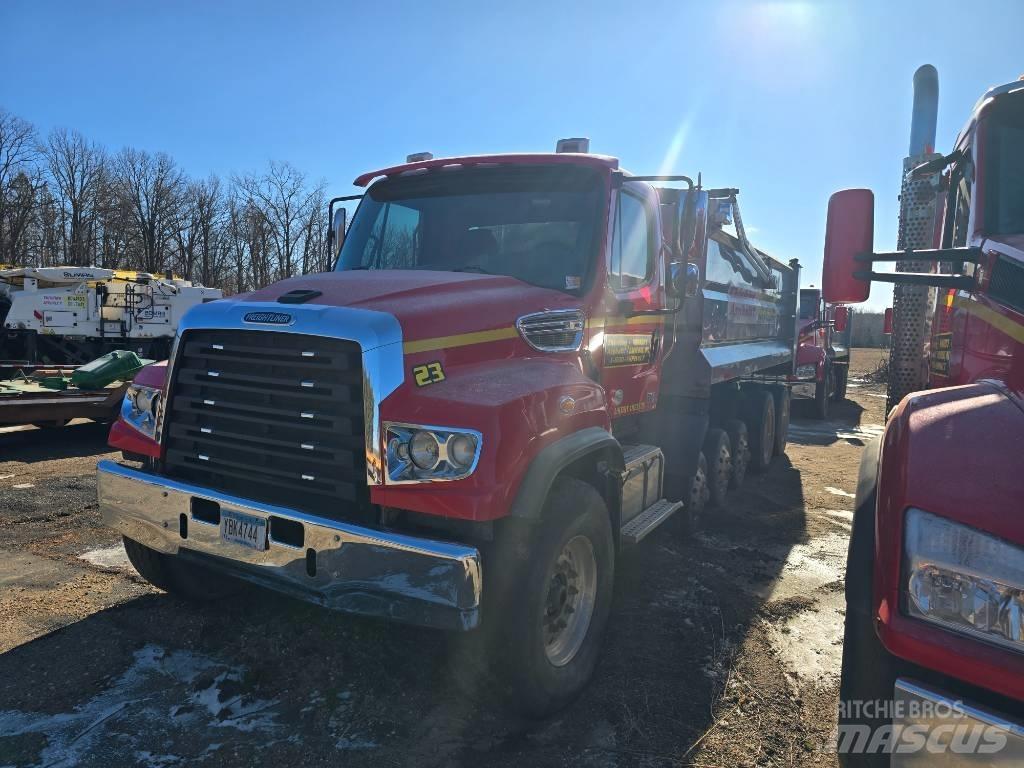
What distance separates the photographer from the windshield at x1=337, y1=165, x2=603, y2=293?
4.00 meters

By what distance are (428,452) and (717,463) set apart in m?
4.70

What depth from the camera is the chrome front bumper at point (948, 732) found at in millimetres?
1730

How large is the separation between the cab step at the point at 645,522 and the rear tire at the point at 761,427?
3.54 metres

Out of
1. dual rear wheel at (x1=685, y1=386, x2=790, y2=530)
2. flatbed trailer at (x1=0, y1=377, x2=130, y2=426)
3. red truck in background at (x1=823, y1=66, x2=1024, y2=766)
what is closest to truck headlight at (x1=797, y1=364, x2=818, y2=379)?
dual rear wheel at (x1=685, y1=386, x2=790, y2=530)

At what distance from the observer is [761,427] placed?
829cm

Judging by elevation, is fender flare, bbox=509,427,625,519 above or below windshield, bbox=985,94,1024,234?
below

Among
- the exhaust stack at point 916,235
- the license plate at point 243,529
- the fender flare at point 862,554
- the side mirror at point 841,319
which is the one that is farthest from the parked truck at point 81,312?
the fender flare at point 862,554

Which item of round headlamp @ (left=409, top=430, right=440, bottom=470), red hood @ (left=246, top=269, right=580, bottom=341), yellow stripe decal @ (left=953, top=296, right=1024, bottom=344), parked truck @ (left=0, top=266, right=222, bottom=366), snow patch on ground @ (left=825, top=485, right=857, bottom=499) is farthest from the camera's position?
parked truck @ (left=0, top=266, right=222, bottom=366)

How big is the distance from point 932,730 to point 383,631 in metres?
2.73

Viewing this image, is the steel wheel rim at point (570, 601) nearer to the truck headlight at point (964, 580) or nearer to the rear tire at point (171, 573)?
the truck headlight at point (964, 580)

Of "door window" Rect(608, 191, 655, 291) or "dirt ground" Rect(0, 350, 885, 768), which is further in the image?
"door window" Rect(608, 191, 655, 291)

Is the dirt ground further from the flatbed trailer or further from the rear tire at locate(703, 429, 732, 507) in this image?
the flatbed trailer

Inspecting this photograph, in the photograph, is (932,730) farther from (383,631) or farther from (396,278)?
(396,278)

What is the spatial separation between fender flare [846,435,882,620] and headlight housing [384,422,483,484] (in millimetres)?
1386
